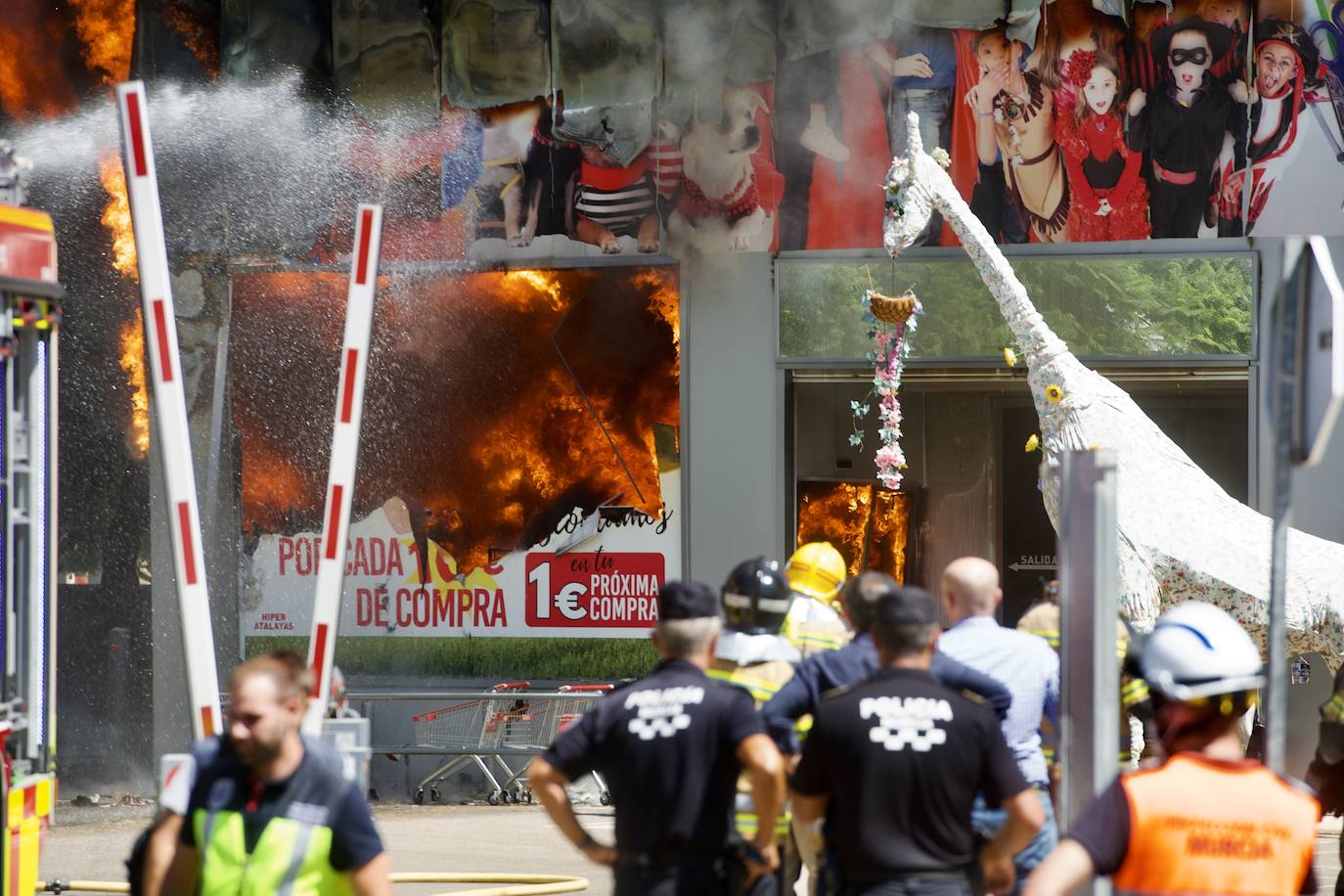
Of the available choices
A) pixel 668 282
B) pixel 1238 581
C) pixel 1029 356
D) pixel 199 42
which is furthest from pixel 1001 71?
pixel 199 42

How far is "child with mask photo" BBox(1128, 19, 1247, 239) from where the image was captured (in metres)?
11.7

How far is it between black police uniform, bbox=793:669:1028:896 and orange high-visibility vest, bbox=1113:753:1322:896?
1.18m

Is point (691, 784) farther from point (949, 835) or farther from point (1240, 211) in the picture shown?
point (1240, 211)

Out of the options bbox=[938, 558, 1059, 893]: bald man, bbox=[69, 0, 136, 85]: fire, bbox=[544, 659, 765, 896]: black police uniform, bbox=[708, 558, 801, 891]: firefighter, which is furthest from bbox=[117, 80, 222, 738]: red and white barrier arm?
bbox=[69, 0, 136, 85]: fire

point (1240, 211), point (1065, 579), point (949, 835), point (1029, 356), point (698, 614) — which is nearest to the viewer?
point (1065, 579)

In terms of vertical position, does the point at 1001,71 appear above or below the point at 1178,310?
above

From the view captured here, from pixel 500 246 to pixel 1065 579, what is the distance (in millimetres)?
9270

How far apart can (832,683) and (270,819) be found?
2111 millimetres

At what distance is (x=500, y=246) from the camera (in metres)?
12.9

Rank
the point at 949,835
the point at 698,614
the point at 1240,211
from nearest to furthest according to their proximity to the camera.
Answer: the point at 949,835 → the point at 698,614 → the point at 1240,211

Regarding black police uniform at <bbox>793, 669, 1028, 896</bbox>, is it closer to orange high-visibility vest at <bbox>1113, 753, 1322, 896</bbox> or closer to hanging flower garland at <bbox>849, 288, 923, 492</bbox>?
orange high-visibility vest at <bbox>1113, 753, 1322, 896</bbox>

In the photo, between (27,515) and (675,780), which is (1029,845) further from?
(27,515)

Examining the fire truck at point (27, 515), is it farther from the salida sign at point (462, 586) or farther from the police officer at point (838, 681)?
the salida sign at point (462, 586)

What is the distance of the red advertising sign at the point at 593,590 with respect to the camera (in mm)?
12734
